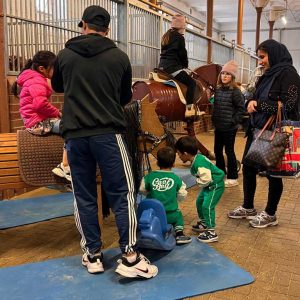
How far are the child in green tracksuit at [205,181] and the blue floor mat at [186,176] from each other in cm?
153

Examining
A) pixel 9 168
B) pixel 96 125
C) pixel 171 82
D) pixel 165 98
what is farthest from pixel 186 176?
→ pixel 96 125

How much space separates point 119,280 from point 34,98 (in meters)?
1.45

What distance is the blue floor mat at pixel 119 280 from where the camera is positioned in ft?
7.34

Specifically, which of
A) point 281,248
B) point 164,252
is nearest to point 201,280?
point 164,252

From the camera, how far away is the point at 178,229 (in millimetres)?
2949

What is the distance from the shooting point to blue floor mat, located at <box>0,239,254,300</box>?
2.24m

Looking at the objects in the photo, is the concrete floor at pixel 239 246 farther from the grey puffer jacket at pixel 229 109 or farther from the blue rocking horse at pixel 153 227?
the grey puffer jacket at pixel 229 109

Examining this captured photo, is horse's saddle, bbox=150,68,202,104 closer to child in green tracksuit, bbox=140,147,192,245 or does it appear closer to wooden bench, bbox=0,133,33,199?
child in green tracksuit, bbox=140,147,192,245

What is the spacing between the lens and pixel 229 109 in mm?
4484

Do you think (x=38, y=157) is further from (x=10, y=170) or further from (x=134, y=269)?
(x=134, y=269)

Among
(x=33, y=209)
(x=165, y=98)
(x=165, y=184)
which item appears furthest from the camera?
(x=165, y=98)

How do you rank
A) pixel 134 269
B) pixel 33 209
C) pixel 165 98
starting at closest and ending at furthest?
1. pixel 134 269
2. pixel 33 209
3. pixel 165 98

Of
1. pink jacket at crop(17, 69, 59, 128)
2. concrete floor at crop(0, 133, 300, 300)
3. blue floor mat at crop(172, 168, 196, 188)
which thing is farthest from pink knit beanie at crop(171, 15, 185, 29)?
pink jacket at crop(17, 69, 59, 128)

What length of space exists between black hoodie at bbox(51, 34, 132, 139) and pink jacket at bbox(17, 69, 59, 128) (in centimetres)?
70
